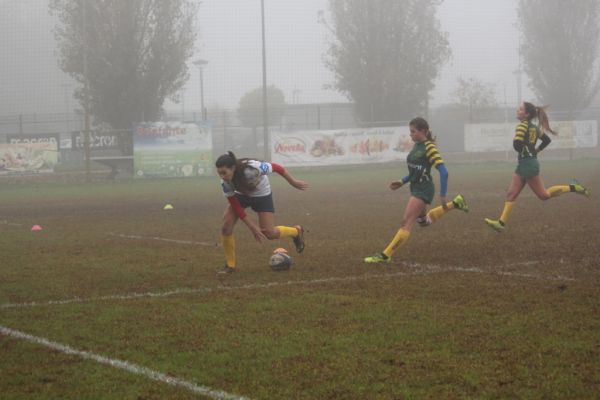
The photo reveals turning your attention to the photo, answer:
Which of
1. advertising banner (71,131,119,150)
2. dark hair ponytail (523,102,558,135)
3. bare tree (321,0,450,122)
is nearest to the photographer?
dark hair ponytail (523,102,558,135)

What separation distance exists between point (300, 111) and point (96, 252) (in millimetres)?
43348

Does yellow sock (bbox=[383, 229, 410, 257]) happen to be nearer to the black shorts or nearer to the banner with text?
the black shorts

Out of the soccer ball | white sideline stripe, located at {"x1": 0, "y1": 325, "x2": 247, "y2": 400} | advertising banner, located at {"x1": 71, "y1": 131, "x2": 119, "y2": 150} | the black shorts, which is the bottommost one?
white sideline stripe, located at {"x1": 0, "y1": 325, "x2": 247, "y2": 400}

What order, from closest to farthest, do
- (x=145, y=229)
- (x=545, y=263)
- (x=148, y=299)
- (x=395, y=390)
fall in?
(x=395, y=390) → (x=148, y=299) → (x=545, y=263) → (x=145, y=229)

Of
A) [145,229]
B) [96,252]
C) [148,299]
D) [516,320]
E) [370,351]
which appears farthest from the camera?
[145,229]

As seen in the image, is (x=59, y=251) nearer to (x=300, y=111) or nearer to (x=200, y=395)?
(x=200, y=395)

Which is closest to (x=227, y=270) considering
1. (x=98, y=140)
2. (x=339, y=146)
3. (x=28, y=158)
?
(x=28, y=158)

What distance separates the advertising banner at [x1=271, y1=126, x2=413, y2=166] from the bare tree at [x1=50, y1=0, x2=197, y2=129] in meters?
10.0

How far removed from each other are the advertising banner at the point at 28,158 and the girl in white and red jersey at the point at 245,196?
93.7ft

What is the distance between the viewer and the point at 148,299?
8.48 m

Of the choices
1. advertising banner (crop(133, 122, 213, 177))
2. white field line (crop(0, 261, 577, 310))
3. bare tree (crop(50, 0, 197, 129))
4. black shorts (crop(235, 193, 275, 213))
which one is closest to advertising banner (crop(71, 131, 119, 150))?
advertising banner (crop(133, 122, 213, 177))

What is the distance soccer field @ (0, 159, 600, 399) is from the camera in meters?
5.41

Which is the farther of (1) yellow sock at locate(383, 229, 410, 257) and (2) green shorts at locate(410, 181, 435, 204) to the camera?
(2) green shorts at locate(410, 181, 435, 204)

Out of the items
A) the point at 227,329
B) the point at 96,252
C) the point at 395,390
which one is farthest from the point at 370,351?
the point at 96,252
